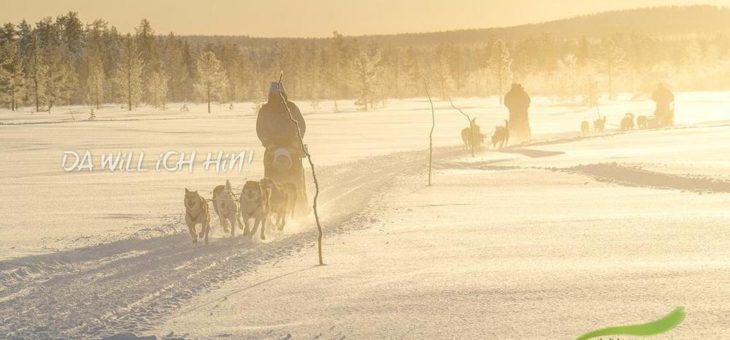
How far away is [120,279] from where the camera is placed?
927 cm

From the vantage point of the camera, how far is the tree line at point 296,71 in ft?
284

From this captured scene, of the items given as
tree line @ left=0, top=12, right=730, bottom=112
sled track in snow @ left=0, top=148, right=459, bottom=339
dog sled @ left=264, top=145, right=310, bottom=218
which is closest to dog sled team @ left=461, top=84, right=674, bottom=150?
dog sled @ left=264, top=145, right=310, bottom=218

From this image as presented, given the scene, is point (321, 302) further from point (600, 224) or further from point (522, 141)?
point (522, 141)

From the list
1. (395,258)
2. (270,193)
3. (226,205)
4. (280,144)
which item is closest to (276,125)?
(280,144)

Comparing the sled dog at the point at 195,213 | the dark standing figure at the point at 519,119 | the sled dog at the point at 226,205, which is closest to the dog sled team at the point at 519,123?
the dark standing figure at the point at 519,119

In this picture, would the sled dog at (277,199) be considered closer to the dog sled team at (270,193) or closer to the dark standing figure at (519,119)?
the dog sled team at (270,193)

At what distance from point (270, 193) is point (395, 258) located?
3.54 metres

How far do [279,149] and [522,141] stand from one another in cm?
2568

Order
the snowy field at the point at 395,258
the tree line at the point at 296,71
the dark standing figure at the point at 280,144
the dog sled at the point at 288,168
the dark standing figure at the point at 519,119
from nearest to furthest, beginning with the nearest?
the snowy field at the point at 395,258 < the dog sled at the point at 288,168 < the dark standing figure at the point at 280,144 < the dark standing figure at the point at 519,119 < the tree line at the point at 296,71

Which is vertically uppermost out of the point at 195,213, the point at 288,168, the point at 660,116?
the point at 660,116

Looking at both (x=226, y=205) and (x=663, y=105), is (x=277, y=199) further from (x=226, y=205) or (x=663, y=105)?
(x=663, y=105)

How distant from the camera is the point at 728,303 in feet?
21.3

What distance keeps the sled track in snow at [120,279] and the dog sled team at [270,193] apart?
1.40 ft

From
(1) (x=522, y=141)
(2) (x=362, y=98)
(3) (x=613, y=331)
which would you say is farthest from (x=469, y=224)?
(2) (x=362, y=98)
